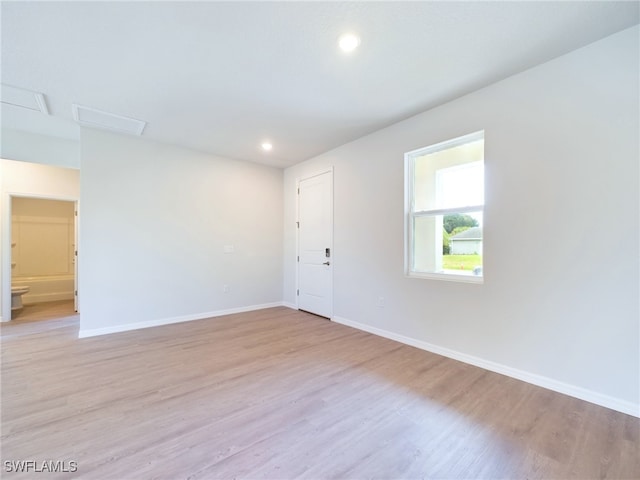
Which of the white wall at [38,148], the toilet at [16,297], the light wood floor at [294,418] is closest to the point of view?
the light wood floor at [294,418]

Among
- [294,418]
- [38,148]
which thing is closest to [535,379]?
[294,418]

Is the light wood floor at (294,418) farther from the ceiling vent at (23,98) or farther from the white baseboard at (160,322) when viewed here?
the ceiling vent at (23,98)

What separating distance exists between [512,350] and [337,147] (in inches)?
134

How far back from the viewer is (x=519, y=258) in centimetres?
245

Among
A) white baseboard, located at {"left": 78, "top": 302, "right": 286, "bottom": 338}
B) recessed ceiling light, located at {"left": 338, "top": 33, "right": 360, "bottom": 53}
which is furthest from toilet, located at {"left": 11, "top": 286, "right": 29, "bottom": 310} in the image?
recessed ceiling light, located at {"left": 338, "top": 33, "right": 360, "bottom": 53}

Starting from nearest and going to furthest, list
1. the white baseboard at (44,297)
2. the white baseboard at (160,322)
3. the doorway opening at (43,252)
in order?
1. the white baseboard at (160,322)
2. the white baseboard at (44,297)
3. the doorway opening at (43,252)

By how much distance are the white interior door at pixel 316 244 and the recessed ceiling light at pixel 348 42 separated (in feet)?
7.71

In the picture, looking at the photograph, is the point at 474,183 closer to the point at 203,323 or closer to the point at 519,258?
the point at 519,258

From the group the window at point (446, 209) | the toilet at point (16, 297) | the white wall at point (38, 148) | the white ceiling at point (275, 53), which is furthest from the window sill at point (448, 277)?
the toilet at point (16, 297)

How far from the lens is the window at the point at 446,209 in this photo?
284 centimetres

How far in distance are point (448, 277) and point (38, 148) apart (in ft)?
18.9

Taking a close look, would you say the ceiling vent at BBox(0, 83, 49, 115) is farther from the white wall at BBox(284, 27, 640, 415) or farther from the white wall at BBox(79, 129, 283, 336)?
the white wall at BBox(284, 27, 640, 415)

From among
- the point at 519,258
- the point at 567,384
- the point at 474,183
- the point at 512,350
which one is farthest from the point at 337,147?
the point at 567,384

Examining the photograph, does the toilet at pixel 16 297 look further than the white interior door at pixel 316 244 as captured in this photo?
Yes
